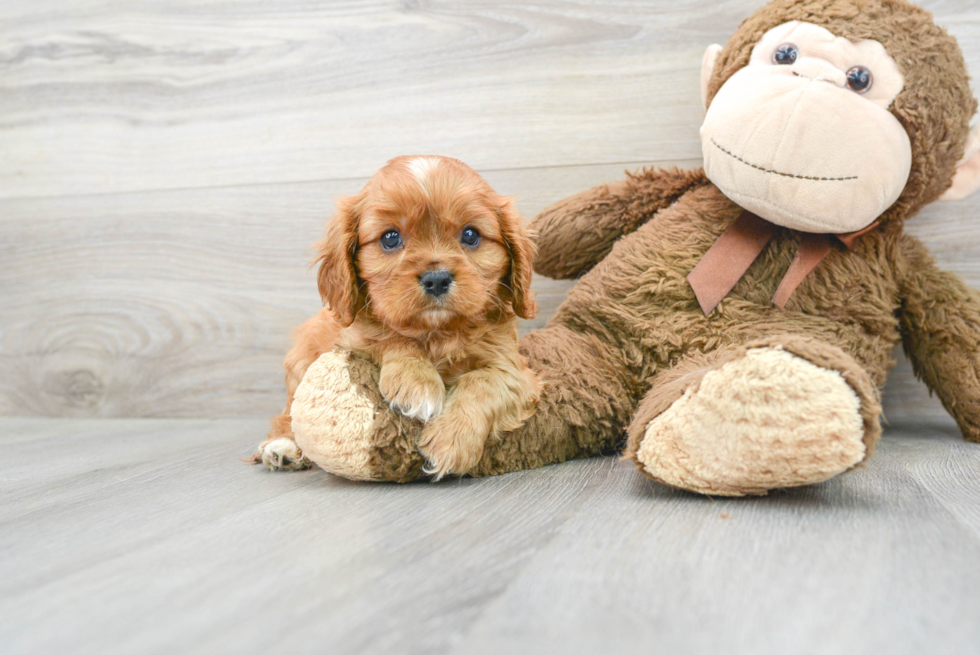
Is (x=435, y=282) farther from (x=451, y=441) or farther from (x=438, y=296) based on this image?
(x=451, y=441)

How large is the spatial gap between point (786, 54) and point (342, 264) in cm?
92

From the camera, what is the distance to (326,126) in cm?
196

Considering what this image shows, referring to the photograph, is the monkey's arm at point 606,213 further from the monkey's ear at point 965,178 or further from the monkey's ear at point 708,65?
the monkey's ear at point 965,178

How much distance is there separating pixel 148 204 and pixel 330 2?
0.79 metres

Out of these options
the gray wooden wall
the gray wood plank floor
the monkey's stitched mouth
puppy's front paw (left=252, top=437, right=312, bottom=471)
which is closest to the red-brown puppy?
the gray wood plank floor

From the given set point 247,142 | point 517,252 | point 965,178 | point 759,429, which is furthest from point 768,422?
point 247,142

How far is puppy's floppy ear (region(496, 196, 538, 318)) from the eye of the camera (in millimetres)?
1285

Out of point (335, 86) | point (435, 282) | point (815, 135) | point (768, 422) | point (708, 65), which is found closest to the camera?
point (768, 422)

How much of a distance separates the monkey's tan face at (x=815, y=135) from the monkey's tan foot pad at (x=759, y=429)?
1.43 ft

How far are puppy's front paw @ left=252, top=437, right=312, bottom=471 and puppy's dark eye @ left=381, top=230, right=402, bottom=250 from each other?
477 mm

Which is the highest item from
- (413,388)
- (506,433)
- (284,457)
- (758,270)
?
(758,270)

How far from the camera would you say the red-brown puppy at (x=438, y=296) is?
1179 mm

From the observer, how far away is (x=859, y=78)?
1.30m

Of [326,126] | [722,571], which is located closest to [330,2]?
[326,126]
